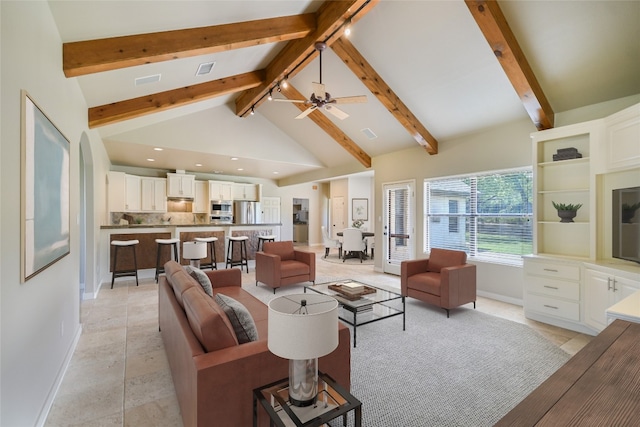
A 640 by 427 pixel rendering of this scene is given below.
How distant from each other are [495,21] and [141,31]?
132 inches

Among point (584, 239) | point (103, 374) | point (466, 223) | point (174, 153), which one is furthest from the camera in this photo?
point (174, 153)

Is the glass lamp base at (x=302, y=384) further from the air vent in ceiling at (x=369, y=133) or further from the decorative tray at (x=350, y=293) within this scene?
the air vent in ceiling at (x=369, y=133)

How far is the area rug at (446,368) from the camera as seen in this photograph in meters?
1.97

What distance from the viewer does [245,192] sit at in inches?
381

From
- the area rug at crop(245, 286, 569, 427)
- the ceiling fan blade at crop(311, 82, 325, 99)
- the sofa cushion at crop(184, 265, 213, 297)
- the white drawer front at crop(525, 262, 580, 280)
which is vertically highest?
the ceiling fan blade at crop(311, 82, 325, 99)

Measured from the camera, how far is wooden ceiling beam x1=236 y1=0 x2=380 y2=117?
10.3ft

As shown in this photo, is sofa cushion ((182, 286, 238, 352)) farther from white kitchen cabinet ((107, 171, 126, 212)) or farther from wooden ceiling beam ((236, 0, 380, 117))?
white kitchen cabinet ((107, 171, 126, 212))

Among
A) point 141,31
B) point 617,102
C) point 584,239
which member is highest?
point 141,31

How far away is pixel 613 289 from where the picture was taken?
285cm

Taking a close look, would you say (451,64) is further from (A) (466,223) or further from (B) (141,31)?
(B) (141,31)

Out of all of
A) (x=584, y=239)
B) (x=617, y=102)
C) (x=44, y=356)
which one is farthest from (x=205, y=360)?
(x=617, y=102)

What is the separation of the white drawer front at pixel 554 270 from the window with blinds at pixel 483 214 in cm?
77

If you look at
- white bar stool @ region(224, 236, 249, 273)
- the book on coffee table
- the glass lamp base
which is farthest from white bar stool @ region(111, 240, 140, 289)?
the glass lamp base

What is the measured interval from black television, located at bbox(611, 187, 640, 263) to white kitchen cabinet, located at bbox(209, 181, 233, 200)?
858cm
